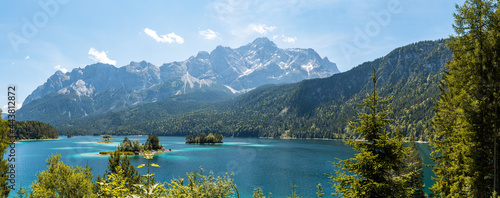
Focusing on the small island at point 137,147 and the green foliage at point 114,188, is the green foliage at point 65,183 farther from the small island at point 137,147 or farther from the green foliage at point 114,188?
the small island at point 137,147

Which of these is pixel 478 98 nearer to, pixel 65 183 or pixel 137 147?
pixel 65 183

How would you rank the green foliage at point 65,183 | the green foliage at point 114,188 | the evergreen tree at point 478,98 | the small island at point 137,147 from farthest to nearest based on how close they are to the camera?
the small island at point 137,147 < the green foliage at point 65,183 < the evergreen tree at point 478,98 < the green foliage at point 114,188

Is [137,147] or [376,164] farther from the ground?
[376,164]

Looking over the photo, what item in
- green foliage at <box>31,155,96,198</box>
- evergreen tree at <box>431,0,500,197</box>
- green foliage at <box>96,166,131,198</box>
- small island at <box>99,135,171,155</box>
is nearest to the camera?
green foliage at <box>96,166,131,198</box>

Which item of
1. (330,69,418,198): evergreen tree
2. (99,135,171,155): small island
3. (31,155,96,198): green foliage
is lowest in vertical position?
(99,135,171,155): small island

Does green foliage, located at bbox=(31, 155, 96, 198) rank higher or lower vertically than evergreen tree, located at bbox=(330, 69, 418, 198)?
lower

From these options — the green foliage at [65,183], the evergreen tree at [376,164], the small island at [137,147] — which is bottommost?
the small island at [137,147]

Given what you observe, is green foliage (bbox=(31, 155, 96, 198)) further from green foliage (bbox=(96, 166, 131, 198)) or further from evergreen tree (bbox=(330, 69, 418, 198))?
evergreen tree (bbox=(330, 69, 418, 198))

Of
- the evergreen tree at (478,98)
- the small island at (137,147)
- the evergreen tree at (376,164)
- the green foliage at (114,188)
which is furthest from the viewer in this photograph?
the small island at (137,147)

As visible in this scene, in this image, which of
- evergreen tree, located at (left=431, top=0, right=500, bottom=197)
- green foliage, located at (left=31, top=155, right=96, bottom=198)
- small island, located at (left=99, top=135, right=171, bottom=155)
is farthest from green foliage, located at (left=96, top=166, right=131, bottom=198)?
small island, located at (left=99, top=135, right=171, bottom=155)

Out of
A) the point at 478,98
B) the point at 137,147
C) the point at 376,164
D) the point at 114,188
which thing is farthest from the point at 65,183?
the point at 137,147

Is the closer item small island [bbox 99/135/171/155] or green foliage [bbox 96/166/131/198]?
green foliage [bbox 96/166/131/198]

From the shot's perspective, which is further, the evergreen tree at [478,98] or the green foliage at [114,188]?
the evergreen tree at [478,98]

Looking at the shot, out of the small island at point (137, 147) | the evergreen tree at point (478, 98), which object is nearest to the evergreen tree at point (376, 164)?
the evergreen tree at point (478, 98)
